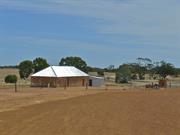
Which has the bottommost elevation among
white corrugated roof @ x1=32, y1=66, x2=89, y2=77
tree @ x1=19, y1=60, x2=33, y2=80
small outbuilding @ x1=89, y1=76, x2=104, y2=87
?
small outbuilding @ x1=89, y1=76, x2=104, y2=87

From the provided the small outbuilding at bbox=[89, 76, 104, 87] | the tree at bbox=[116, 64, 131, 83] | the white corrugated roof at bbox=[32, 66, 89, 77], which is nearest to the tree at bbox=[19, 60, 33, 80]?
the tree at bbox=[116, 64, 131, 83]

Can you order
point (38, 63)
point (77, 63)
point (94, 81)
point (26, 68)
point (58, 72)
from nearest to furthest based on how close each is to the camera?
point (58, 72) → point (94, 81) → point (38, 63) → point (26, 68) → point (77, 63)

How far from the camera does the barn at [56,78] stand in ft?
278

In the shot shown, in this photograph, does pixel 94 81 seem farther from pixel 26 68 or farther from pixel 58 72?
pixel 26 68

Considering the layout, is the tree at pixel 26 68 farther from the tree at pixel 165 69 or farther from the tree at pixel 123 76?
the tree at pixel 165 69

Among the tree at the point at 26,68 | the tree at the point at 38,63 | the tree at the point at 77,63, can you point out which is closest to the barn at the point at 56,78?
the tree at the point at 38,63

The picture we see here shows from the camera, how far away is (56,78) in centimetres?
8456

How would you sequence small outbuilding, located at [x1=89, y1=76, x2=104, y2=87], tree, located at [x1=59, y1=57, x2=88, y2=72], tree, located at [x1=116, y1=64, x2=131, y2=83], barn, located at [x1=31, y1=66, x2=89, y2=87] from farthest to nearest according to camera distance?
tree, located at [x1=59, y1=57, x2=88, y2=72] → tree, located at [x1=116, y1=64, x2=131, y2=83] → small outbuilding, located at [x1=89, y1=76, x2=104, y2=87] → barn, located at [x1=31, y1=66, x2=89, y2=87]

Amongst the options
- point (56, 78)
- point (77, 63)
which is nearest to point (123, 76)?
point (77, 63)

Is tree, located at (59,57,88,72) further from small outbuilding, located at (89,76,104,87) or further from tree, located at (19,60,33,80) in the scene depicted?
small outbuilding, located at (89,76,104,87)

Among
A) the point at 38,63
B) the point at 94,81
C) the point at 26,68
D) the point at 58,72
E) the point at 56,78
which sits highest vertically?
the point at 38,63

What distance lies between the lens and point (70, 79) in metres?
88.1

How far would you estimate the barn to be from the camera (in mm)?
84875

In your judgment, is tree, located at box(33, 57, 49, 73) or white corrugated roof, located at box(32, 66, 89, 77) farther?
tree, located at box(33, 57, 49, 73)
